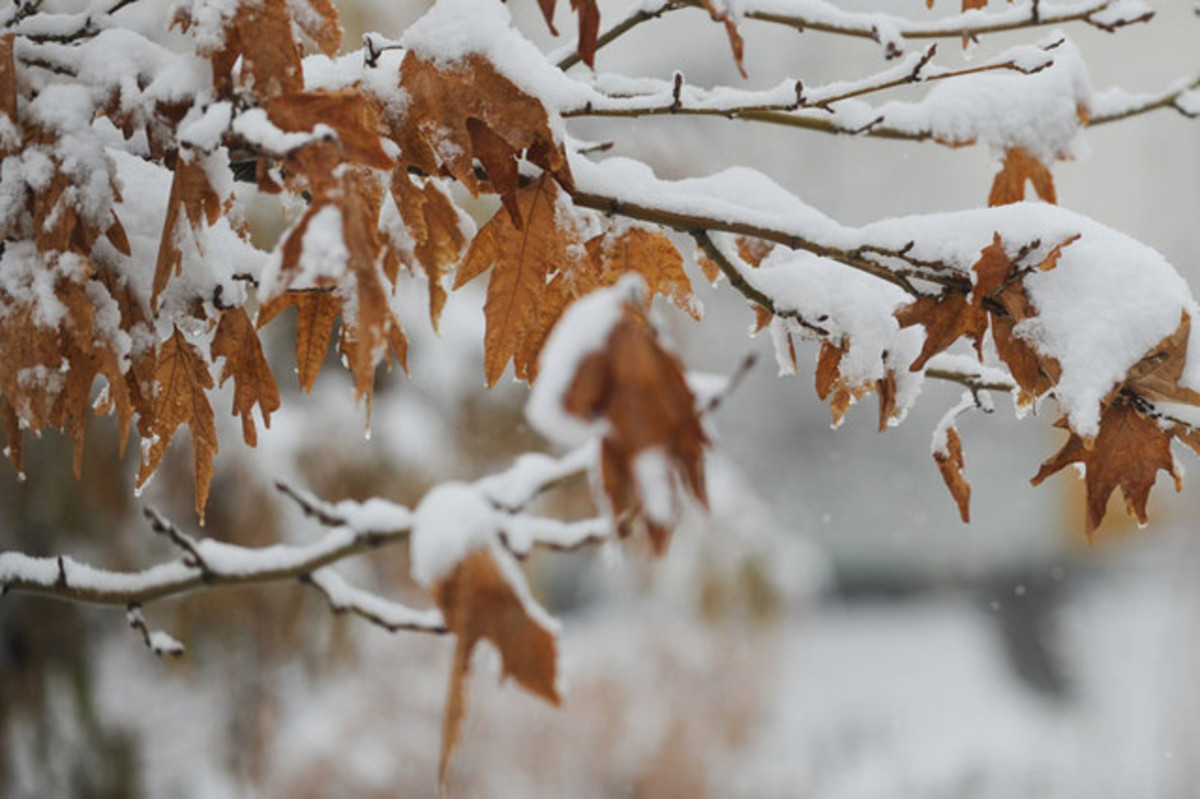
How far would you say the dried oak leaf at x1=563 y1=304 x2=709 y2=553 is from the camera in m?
0.55

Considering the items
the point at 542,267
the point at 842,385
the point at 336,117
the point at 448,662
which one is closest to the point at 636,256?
the point at 542,267

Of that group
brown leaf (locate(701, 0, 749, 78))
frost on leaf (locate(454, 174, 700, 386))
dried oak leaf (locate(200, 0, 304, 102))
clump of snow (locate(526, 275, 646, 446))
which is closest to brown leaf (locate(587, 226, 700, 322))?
frost on leaf (locate(454, 174, 700, 386))

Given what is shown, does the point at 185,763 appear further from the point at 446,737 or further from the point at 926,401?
the point at 926,401

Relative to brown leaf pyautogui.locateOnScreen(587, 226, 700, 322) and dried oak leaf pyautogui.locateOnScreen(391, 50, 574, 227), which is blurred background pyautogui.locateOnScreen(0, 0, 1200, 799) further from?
dried oak leaf pyautogui.locateOnScreen(391, 50, 574, 227)

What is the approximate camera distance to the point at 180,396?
97 centimetres

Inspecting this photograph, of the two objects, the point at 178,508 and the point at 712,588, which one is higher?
the point at 178,508

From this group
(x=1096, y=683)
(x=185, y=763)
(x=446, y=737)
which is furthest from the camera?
(x=1096, y=683)

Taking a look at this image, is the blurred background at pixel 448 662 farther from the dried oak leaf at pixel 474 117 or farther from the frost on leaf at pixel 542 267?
the dried oak leaf at pixel 474 117

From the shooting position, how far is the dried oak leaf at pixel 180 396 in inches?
37.9

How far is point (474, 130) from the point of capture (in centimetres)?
88

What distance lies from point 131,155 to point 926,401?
39.4ft

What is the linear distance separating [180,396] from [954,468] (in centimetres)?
78

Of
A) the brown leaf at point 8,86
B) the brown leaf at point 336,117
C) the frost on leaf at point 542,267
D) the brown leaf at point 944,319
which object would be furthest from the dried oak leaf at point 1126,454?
the brown leaf at point 8,86

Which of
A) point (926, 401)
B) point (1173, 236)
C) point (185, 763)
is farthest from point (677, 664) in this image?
point (926, 401)
